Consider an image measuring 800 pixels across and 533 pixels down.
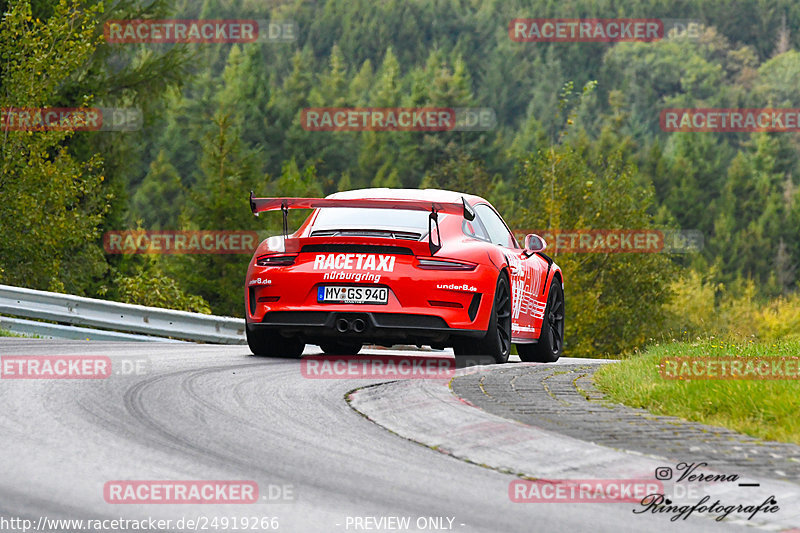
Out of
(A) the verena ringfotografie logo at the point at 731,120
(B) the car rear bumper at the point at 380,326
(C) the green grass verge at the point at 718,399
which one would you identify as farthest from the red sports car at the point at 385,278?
(A) the verena ringfotografie logo at the point at 731,120

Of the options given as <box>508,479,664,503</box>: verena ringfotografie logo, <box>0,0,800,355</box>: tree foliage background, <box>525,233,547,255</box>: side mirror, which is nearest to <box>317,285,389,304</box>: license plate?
<box>525,233,547,255</box>: side mirror

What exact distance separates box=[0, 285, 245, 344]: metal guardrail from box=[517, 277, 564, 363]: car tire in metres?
4.65

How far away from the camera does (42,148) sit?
2161 cm

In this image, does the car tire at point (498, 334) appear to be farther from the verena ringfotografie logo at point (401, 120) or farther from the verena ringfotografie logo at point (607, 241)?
the verena ringfotografie logo at point (401, 120)

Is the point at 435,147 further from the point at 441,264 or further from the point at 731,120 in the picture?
the point at 441,264

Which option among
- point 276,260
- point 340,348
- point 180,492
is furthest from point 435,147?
point 180,492

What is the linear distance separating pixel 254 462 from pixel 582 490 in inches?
60.1

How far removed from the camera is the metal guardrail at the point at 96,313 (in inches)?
565

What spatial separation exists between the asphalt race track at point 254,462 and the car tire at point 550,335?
4.64 m

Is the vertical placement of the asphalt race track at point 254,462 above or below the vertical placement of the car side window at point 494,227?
below

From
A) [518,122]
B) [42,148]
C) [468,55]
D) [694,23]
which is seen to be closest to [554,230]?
[42,148]

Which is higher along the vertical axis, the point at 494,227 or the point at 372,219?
the point at 372,219

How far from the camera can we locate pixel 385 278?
984 cm

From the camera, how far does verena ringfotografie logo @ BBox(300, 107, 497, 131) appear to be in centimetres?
10138
